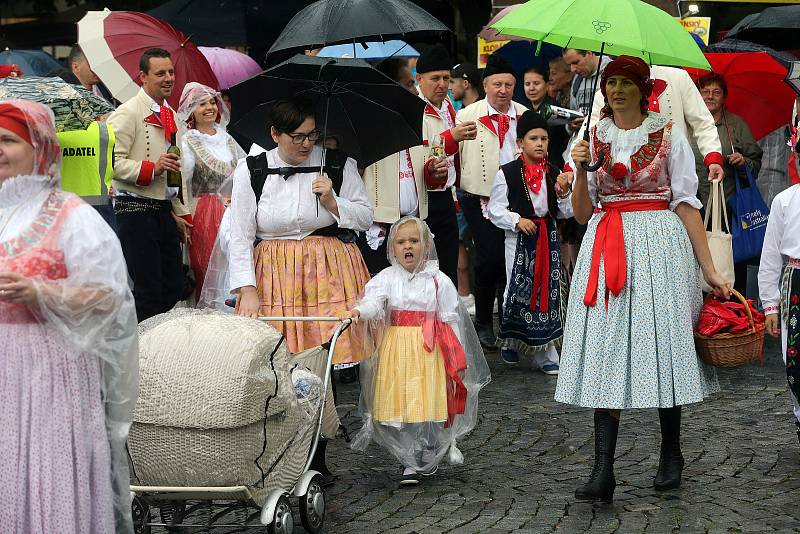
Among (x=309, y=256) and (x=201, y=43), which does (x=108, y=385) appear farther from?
(x=201, y=43)

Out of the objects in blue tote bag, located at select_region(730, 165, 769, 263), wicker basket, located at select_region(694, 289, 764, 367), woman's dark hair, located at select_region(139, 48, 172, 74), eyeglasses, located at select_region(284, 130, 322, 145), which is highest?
woman's dark hair, located at select_region(139, 48, 172, 74)

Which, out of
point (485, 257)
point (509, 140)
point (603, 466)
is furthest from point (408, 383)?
point (509, 140)

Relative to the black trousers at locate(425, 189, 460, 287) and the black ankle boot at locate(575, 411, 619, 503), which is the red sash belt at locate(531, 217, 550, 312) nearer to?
the black trousers at locate(425, 189, 460, 287)

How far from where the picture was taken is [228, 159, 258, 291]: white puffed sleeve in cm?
652

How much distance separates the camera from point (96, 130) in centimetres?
708

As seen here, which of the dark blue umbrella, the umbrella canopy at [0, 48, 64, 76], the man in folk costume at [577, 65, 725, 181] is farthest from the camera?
the dark blue umbrella

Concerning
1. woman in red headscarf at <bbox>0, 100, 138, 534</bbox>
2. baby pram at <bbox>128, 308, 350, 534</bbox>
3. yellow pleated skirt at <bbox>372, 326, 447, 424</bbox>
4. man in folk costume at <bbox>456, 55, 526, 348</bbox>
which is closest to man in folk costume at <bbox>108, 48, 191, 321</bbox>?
man in folk costume at <bbox>456, 55, 526, 348</bbox>

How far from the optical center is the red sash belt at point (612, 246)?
21.0ft

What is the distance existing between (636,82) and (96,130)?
2.76 m

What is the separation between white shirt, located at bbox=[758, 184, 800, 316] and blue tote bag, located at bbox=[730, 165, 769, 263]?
3.84 metres

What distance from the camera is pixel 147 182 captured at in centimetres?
915

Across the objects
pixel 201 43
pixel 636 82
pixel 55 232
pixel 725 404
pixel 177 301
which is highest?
pixel 201 43

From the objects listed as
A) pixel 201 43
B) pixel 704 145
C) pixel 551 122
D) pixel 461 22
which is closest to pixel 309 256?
pixel 704 145

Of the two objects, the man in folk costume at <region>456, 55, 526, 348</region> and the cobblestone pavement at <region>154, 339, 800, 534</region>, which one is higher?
the man in folk costume at <region>456, 55, 526, 348</region>
